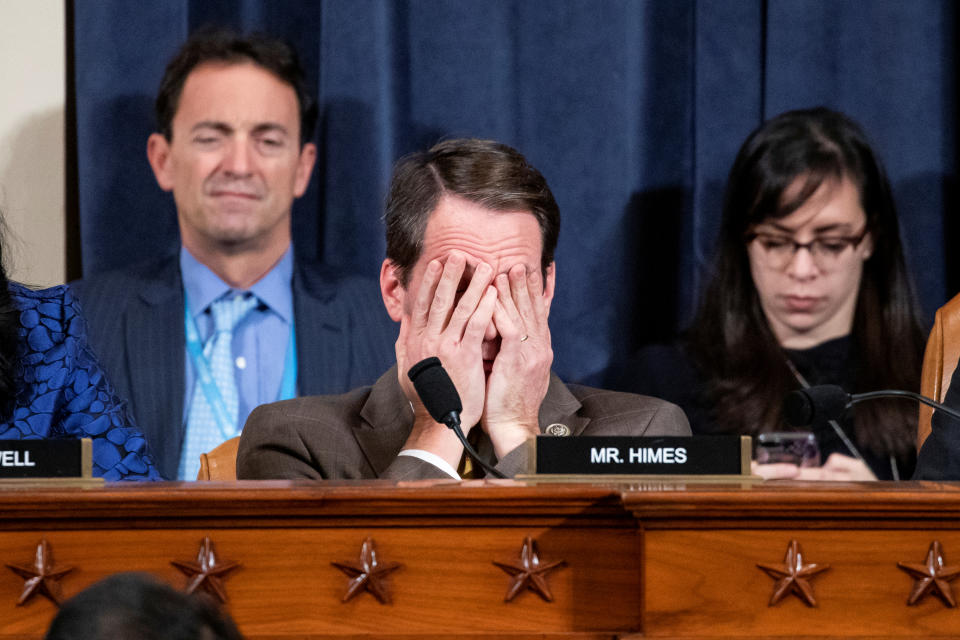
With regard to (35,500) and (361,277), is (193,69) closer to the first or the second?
(361,277)

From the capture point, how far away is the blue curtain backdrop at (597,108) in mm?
2504

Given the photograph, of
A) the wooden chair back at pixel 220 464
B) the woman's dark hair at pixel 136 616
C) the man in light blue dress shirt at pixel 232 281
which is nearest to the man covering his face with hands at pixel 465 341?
the wooden chair back at pixel 220 464

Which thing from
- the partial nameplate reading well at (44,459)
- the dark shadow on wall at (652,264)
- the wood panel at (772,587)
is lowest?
the wood panel at (772,587)

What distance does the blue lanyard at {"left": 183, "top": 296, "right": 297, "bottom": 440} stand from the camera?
2.38 m

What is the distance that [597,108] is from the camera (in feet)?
8.41

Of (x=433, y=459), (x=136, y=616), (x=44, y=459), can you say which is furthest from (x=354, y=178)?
(x=136, y=616)

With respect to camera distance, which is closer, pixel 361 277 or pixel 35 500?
pixel 35 500

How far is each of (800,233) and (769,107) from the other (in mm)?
300

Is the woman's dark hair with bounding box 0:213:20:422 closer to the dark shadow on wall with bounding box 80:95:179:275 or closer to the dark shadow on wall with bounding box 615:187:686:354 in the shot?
the dark shadow on wall with bounding box 80:95:179:275

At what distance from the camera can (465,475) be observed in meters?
1.62

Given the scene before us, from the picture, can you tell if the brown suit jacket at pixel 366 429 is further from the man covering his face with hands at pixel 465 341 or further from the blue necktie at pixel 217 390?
the blue necktie at pixel 217 390

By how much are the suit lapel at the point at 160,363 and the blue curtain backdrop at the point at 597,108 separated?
13 cm

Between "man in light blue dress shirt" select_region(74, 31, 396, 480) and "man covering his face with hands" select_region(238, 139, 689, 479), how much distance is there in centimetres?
70

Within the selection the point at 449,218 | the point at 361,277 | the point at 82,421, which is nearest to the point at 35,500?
the point at 82,421
